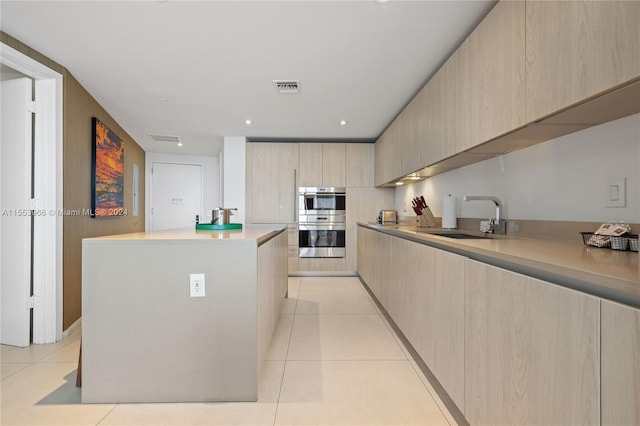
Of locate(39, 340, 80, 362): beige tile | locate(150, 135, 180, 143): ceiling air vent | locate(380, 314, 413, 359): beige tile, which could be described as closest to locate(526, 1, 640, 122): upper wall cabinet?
locate(380, 314, 413, 359): beige tile

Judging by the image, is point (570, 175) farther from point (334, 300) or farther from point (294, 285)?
point (294, 285)

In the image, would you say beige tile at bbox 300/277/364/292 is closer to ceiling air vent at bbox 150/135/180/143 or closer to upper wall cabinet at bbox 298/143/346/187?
upper wall cabinet at bbox 298/143/346/187

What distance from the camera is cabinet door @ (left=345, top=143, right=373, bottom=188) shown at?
5336mm

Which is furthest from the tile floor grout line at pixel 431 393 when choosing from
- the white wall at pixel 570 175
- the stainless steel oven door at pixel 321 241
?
the stainless steel oven door at pixel 321 241

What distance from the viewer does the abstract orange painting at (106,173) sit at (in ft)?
11.5

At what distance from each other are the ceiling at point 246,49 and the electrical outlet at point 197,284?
1618 mm

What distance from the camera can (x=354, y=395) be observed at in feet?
5.97

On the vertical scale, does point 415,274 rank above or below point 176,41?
below

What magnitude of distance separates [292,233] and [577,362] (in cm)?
455

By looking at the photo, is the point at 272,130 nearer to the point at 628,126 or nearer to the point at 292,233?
the point at 292,233

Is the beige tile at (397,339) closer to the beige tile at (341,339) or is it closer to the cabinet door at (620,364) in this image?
the beige tile at (341,339)

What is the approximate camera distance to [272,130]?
4773 mm

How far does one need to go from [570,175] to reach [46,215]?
3.72m

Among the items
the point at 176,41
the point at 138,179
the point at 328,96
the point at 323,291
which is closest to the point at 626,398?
the point at 176,41
